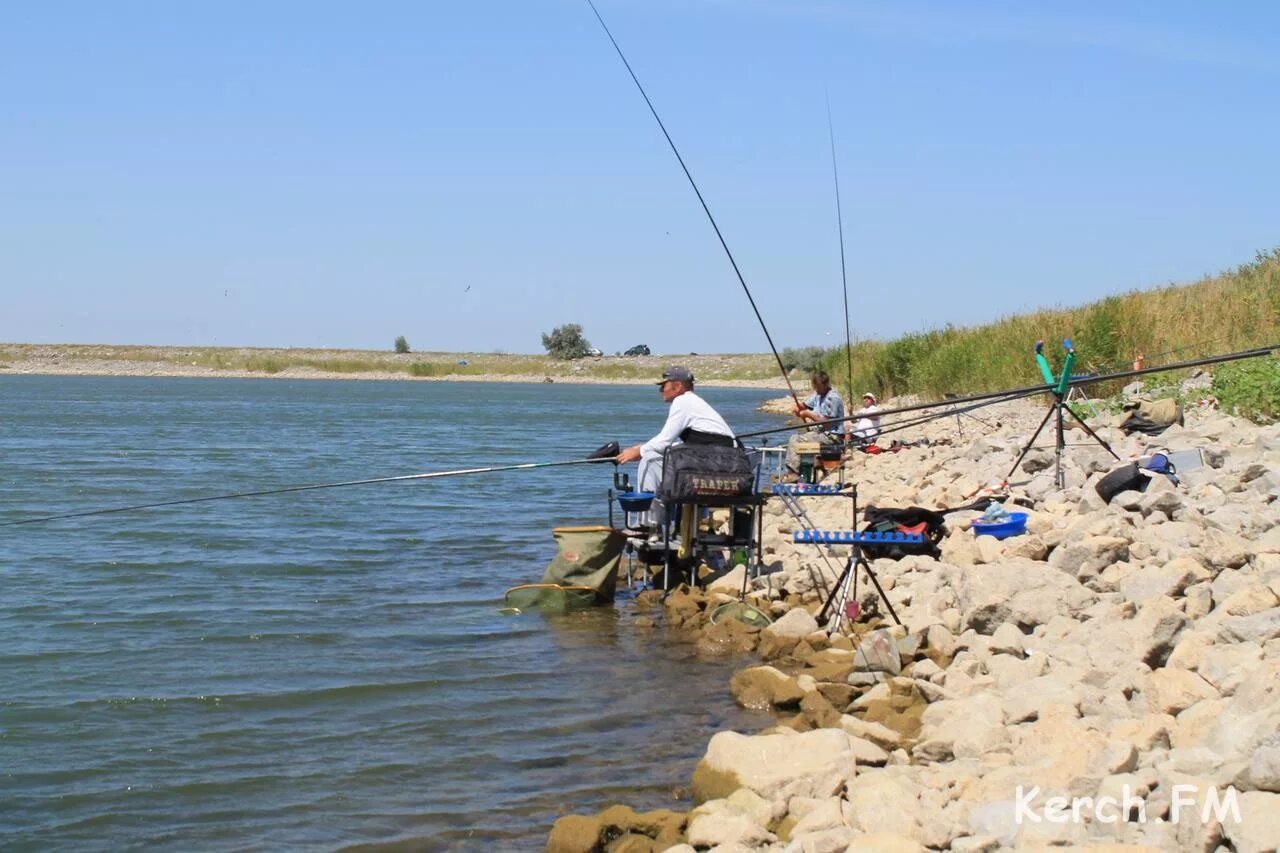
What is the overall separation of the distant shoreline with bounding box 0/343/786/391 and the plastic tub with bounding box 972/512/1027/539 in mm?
81207

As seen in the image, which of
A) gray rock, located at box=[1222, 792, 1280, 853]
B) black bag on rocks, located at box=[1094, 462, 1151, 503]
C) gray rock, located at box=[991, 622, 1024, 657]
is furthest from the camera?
black bag on rocks, located at box=[1094, 462, 1151, 503]

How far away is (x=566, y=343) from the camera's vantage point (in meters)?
105

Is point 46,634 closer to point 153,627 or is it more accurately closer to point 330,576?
point 153,627

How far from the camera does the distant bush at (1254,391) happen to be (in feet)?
36.8

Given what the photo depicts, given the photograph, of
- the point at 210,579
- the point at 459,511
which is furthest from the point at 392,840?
the point at 459,511

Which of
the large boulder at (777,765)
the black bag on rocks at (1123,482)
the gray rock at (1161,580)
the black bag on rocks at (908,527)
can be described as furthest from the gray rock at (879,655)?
the black bag on rocks at (1123,482)

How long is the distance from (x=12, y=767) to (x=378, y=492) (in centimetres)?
1282

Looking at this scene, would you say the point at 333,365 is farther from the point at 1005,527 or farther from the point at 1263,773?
the point at 1263,773

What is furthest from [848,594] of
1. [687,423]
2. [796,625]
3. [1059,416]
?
[1059,416]

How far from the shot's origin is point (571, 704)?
7770 millimetres

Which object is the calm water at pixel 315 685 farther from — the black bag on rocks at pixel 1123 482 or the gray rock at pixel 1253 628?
the black bag on rocks at pixel 1123 482

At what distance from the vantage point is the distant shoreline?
95250 mm

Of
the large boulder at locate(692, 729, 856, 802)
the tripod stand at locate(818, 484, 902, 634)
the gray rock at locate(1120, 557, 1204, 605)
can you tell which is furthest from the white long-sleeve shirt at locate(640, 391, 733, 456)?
the large boulder at locate(692, 729, 856, 802)

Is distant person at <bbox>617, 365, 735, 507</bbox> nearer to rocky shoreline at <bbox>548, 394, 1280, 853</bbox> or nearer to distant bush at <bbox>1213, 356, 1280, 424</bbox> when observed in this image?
rocky shoreline at <bbox>548, 394, 1280, 853</bbox>
